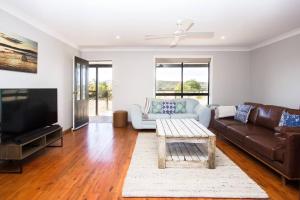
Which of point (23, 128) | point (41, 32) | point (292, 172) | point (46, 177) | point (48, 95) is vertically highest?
point (41, 32)

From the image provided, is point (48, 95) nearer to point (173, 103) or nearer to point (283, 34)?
point (173, 103)

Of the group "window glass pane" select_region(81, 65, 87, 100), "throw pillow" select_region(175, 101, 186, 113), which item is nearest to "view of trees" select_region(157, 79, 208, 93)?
"throw pillow" select_region(175, 101, 186, 113)

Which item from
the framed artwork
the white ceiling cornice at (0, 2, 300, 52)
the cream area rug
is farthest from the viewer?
the white ceiling cornice at (0, 2, 300, 52)

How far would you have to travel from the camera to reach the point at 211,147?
3.08 metres

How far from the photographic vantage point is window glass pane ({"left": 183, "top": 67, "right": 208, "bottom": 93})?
753 cm

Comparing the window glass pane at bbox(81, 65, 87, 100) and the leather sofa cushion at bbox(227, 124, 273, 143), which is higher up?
the window glass pane at bbox(81, 65, 87, 100)

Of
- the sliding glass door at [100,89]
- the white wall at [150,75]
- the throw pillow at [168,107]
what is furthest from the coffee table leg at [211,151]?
the sliding glass door at [100,89]

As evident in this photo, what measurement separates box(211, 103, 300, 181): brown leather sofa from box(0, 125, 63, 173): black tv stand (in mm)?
3241

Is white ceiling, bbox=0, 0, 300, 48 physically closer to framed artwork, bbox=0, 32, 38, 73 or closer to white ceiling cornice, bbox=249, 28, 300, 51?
white ceiling cornice, bbox=249, 28, 300, 51

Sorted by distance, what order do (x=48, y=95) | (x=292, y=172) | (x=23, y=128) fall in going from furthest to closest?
(x=48, y=95)
(x=23, y=128)
(x=292, y=172)

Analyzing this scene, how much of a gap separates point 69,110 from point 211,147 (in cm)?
419

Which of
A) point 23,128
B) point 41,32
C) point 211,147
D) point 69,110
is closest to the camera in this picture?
point 211,147

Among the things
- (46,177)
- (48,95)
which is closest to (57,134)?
(48,95)

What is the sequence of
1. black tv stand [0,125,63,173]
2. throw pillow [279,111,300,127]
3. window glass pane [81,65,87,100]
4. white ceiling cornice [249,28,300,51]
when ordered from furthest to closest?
window glass pane [81,65,87,100] → white ceiling cornice [249,28,300,51] → throw pillow [279,111,300,127] → black tv stand [0,125,63,173]
